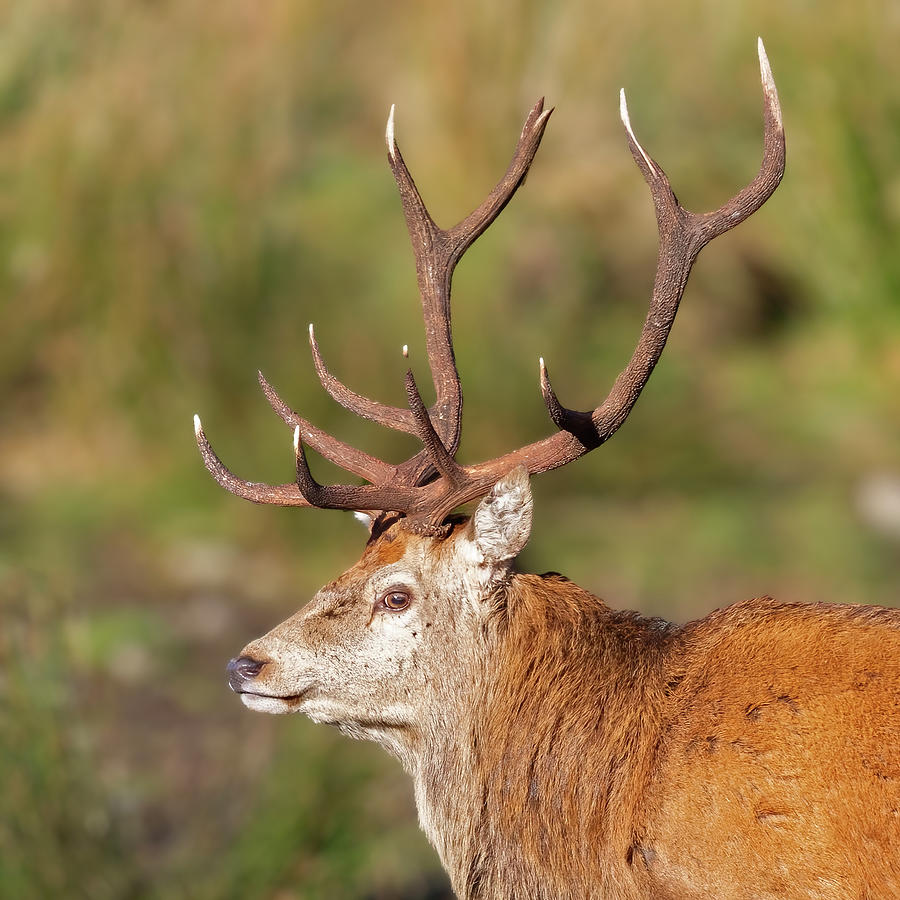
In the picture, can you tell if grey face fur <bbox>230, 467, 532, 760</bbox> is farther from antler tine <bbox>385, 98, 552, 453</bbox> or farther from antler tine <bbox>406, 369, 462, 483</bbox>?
antler tine <bbox>385, 98, 552, 453</bbox>

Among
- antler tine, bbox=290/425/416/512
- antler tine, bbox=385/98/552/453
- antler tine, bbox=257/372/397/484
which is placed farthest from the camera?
antler tine, bbox=385/98/552/453

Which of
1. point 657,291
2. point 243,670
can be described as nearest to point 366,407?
point 243,670

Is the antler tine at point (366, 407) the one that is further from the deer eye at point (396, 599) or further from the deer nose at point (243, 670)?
the deer nose at point (243, 670)

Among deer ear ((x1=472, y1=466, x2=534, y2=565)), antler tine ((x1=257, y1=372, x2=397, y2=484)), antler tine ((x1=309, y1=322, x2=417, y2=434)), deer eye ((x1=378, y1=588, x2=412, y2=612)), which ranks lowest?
deer eye ((x1=378, y1=588, x2=412, y2=612))

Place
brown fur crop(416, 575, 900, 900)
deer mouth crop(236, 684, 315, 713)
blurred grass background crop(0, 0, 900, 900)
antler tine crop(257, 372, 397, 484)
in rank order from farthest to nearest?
blurred grass background crop(0, 0, 900, 900), antler tine crop(257, 372, 397, 484), deer mouth crop(236, 684, 315, 713), brown fur crop(416, 575, 900, 900)

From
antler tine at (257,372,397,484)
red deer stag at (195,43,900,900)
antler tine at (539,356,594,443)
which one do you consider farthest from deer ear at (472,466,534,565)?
antler tine at (257,372,397,484)

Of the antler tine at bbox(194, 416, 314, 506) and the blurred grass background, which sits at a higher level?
the blurred grass background

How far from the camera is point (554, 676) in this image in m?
4.42

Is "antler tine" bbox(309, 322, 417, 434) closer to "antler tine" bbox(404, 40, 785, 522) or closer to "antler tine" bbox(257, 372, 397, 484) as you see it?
"antler tine" bbox(257, 372, 397, 484)

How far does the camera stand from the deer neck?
13.8ft

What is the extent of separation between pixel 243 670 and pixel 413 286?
23.3 feet

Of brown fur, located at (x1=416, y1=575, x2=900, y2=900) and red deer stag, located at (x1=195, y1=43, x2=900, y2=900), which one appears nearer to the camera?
brown fur, located at (x1=416, y1=575, x2=900, y2=900)

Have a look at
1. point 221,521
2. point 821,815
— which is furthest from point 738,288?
point 821,815

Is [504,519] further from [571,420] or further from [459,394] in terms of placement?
[459,394]
